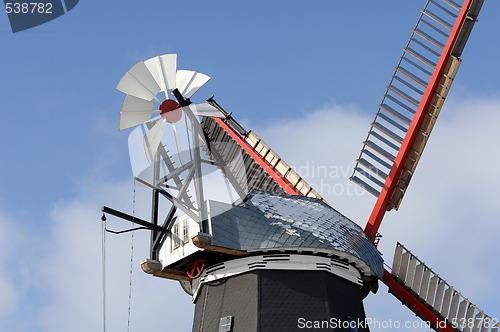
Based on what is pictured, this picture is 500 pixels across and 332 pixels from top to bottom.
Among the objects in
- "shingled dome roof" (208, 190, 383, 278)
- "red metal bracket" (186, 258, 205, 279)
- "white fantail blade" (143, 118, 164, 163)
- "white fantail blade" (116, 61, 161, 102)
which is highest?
"white fantail blade" (116, 61, 161, 102)

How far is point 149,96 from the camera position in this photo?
57.2 ft

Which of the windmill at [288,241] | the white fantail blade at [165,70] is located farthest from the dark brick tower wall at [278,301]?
the white fantail blade at [165,70]

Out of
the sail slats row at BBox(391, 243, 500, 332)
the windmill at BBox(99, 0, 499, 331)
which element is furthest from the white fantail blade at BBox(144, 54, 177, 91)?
the sail slats row at BBox(391, 243, 500, 332)

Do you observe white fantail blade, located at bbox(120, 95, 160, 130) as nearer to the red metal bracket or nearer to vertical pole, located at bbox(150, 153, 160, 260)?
vertical pole, located at bbox(150, 153, 160, 260)

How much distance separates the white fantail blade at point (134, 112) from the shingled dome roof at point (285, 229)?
2896 millimetres

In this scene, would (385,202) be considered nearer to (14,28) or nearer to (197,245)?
(197,245)

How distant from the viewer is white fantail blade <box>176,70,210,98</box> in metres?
17.6

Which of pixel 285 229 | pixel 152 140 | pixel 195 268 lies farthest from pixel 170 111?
pixel 285 229

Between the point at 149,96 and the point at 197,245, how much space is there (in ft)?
13.6

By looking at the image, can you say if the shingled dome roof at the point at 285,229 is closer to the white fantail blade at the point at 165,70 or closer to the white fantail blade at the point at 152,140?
the white fantail blade at the point at 152,140

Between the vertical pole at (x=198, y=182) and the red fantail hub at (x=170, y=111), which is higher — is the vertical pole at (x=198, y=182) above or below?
below

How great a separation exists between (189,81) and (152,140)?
5.57 feet

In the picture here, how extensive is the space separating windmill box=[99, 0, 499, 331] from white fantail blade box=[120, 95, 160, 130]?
23 millimetres

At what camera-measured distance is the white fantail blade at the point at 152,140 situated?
1708 centimetres
